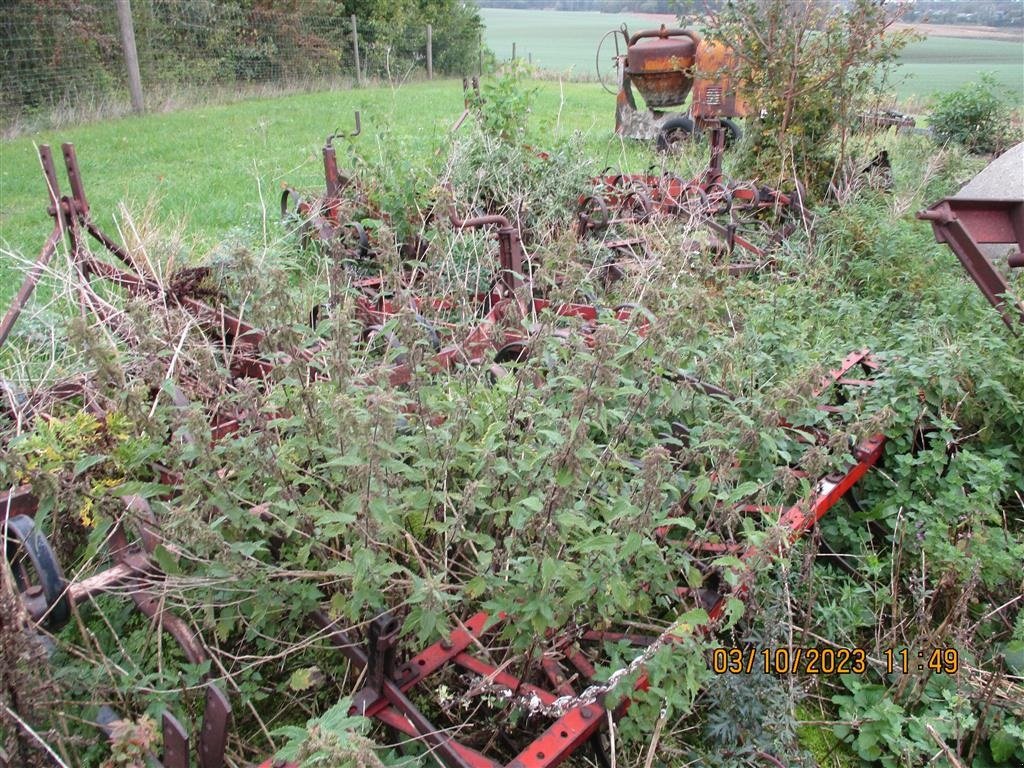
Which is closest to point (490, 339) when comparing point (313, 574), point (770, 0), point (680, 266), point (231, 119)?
point (680, 266)

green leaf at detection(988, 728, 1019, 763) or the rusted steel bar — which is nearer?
green leaf at detection(988, 728, 1019, 763)

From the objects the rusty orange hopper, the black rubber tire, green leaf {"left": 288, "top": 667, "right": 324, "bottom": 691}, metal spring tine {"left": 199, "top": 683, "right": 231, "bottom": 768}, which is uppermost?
the rusty orange hopper

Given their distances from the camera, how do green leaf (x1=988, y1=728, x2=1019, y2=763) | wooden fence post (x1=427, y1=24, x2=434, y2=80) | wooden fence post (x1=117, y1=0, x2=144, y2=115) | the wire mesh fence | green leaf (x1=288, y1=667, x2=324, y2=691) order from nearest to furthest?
green leaf (x1=288, y1=667, x2=324, y2=691) → green leaf (x1=988, y1=728, x2=1019, y2=763) → the wire mesh fence → wooden fence post (x1=117, y1=0, x2=144, y2=115) → wooden fence post (x1=427, y1=24, x2=434, y2=80)

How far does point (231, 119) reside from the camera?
13.5 m

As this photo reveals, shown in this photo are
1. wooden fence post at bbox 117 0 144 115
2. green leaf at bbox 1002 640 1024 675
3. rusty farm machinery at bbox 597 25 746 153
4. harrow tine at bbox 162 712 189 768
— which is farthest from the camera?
wooden fence post at bbox 117 0 144 115

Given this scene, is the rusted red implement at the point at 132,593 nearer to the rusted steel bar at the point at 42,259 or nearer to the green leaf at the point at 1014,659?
the rusted steel bar at the point at 42,259

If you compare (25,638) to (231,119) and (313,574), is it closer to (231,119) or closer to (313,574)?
(313,574)

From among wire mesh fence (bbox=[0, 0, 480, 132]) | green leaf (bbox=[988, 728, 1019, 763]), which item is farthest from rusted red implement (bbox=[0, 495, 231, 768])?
wire mesh fence (bbox=[0, 0, 480, 132])

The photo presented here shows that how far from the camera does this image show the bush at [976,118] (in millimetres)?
10617

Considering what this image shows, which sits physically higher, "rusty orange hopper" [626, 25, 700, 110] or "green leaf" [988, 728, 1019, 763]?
"rusty orange hopper" [626, 25, 700, 110]

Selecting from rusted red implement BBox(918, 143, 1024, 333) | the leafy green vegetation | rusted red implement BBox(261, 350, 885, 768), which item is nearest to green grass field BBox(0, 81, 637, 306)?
the leafy green vegetation

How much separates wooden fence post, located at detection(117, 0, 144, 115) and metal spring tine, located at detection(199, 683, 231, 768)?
14257mm

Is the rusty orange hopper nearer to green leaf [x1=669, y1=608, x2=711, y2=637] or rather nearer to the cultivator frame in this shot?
the cultivator frame

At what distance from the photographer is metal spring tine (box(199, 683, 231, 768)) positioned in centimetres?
163
